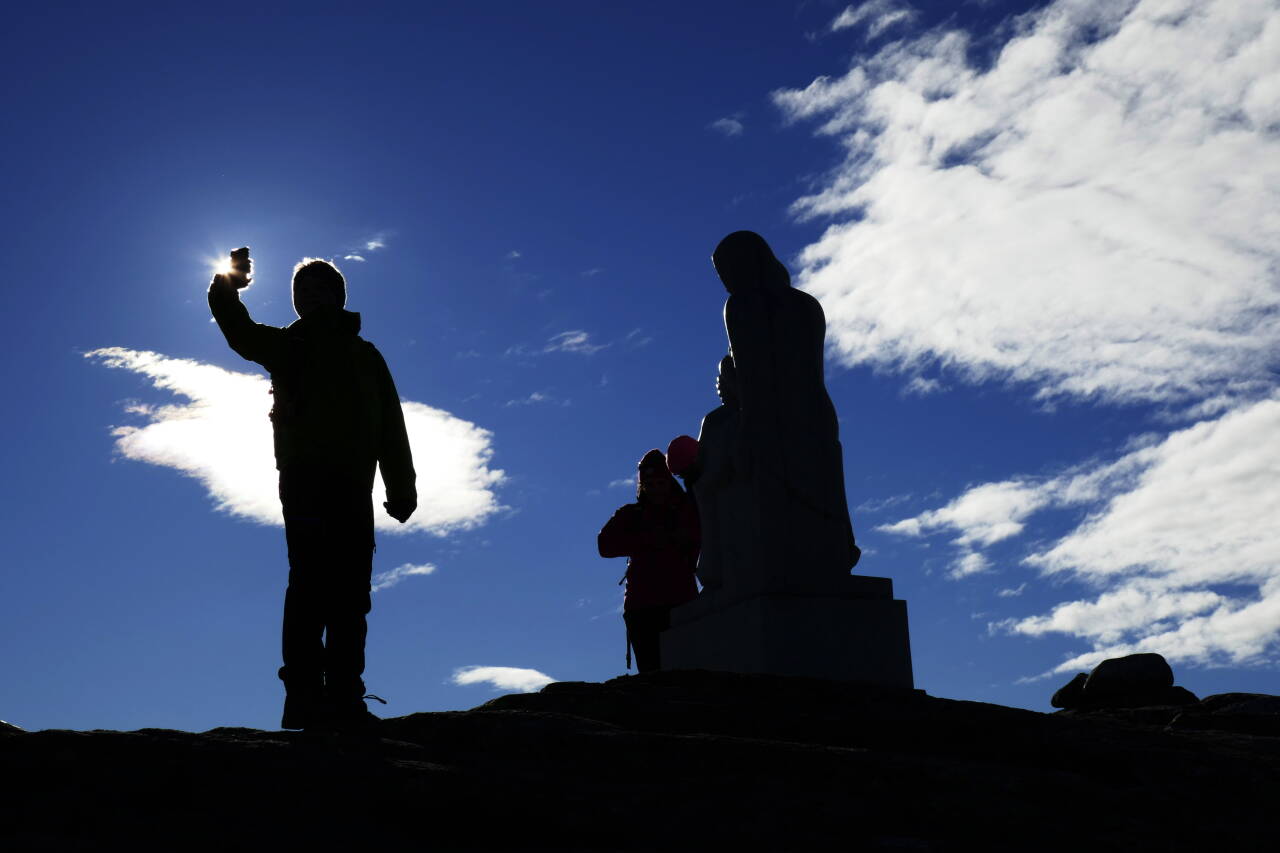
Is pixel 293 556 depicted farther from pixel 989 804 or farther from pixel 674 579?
pixel 674 579

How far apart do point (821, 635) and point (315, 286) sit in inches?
141

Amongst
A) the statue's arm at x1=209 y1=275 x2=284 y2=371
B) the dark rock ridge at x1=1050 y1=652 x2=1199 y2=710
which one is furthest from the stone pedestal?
the dark rock ridge at x1=1050 y1=652 x2=1199 y2=710

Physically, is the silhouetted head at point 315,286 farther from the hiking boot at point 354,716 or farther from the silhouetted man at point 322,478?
the hiking boot at point 354,716

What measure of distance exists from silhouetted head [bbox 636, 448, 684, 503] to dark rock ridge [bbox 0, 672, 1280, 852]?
450 centimetres

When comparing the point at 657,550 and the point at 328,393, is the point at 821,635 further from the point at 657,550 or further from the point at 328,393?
the point at 328,393

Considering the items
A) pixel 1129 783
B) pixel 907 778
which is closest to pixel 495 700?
pixel 907 778

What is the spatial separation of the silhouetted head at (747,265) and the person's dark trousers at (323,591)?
3.92 metres

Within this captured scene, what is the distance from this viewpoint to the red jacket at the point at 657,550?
902cm

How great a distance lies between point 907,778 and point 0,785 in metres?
2.44

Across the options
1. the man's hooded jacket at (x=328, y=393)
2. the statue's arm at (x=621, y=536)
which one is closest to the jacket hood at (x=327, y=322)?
the man's hooded jacket at (x=328, y=393)

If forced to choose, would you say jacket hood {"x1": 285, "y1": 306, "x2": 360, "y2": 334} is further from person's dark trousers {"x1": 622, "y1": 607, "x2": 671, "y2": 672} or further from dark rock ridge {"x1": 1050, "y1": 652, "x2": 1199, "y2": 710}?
dark rock ridge {"x1": 1050, "y1": 652, "x2": 1199, "y2": 710}

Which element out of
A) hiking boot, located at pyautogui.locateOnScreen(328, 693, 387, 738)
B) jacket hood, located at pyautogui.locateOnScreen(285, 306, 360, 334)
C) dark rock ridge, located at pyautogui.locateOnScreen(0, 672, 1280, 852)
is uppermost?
jacket hood, located at pyautogui.locateOnScreen(285, 306, 360, 334)

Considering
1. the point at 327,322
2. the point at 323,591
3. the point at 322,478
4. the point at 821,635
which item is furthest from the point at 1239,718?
the point at 327,322

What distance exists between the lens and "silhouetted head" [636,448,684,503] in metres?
9.16
